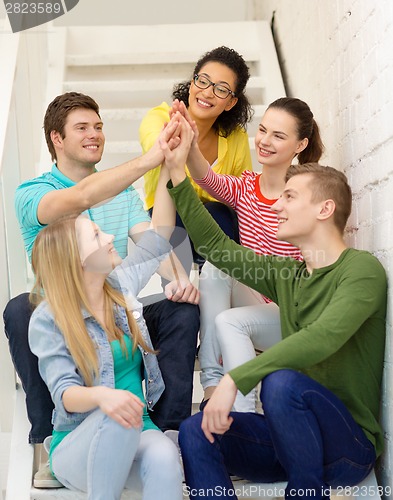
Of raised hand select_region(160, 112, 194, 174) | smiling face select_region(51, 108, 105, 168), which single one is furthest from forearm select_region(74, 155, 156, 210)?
smiling face select_region(51, 108, 105, 168)

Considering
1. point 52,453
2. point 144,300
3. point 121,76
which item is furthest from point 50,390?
point 121,76

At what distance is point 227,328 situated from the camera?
2186 millimetres

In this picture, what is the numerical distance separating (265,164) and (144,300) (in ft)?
1.74

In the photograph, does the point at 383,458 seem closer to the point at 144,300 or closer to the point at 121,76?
the point at 144,300

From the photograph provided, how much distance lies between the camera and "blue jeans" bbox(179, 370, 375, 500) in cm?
181

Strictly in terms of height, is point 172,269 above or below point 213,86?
below

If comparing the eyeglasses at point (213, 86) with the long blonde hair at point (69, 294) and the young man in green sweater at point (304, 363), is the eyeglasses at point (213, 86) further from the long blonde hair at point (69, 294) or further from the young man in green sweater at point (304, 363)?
the long blonde hair at point (69, 294)

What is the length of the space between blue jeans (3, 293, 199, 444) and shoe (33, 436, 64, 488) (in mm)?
55

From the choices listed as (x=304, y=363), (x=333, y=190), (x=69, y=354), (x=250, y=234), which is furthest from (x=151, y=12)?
A: (x=304, y=363)

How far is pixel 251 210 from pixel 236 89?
1.62 ft

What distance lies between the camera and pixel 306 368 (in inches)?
77.2

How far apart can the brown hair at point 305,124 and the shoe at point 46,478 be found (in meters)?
1.11

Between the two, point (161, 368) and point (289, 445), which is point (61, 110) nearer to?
point (161, 368)

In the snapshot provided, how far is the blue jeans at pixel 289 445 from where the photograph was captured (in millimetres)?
1812
